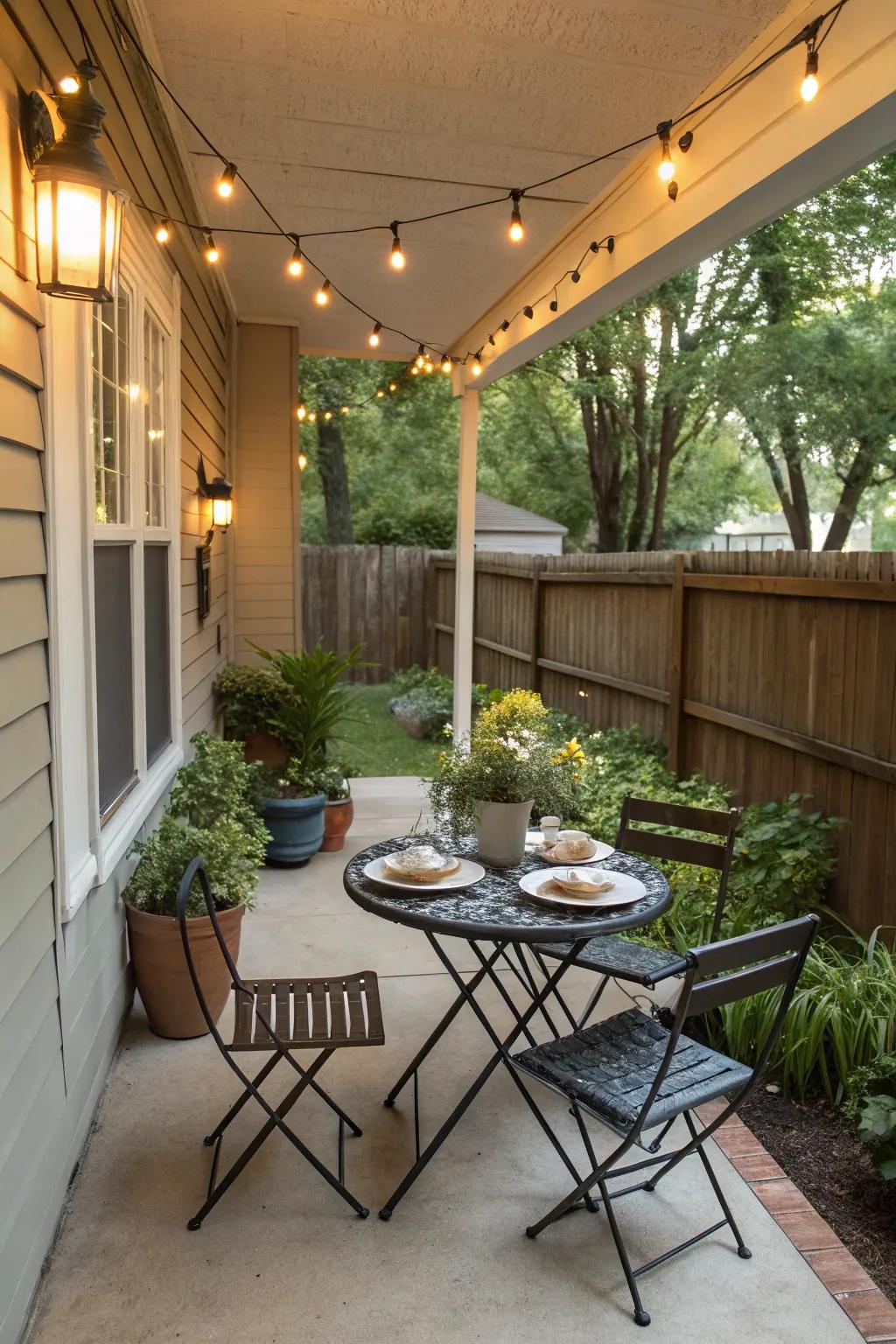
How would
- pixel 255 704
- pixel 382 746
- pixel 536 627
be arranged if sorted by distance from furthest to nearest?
pixel 382 746, pixel 536 627, pixel 255 704

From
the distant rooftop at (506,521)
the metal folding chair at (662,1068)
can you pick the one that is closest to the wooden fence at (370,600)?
the distant rooftop at (506,521)

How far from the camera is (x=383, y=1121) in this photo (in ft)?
9.18

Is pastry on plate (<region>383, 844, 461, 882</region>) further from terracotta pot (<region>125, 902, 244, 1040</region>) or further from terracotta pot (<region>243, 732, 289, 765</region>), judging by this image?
terracotta pot (<region>243, 732, 289, 765</region>)

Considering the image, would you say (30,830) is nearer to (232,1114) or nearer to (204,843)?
(232,1114)

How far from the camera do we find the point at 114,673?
10.1 feet

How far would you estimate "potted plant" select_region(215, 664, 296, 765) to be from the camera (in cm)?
576

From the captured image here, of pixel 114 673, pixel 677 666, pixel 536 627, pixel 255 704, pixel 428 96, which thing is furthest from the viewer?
pixel 536 627

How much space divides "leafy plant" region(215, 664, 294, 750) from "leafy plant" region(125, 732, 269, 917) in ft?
5.25

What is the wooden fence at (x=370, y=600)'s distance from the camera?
458 inches

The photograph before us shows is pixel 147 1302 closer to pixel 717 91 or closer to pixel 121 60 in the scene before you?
pixel 121 60

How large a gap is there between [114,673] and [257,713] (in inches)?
106

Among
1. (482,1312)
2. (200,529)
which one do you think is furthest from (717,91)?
(482,1312)

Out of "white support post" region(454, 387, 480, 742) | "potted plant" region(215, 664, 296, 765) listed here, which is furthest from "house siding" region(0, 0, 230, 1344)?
"white support post" region(454, 387, 480, 742)

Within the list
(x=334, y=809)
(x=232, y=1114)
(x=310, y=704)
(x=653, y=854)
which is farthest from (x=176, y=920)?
(x=310, y=704)
